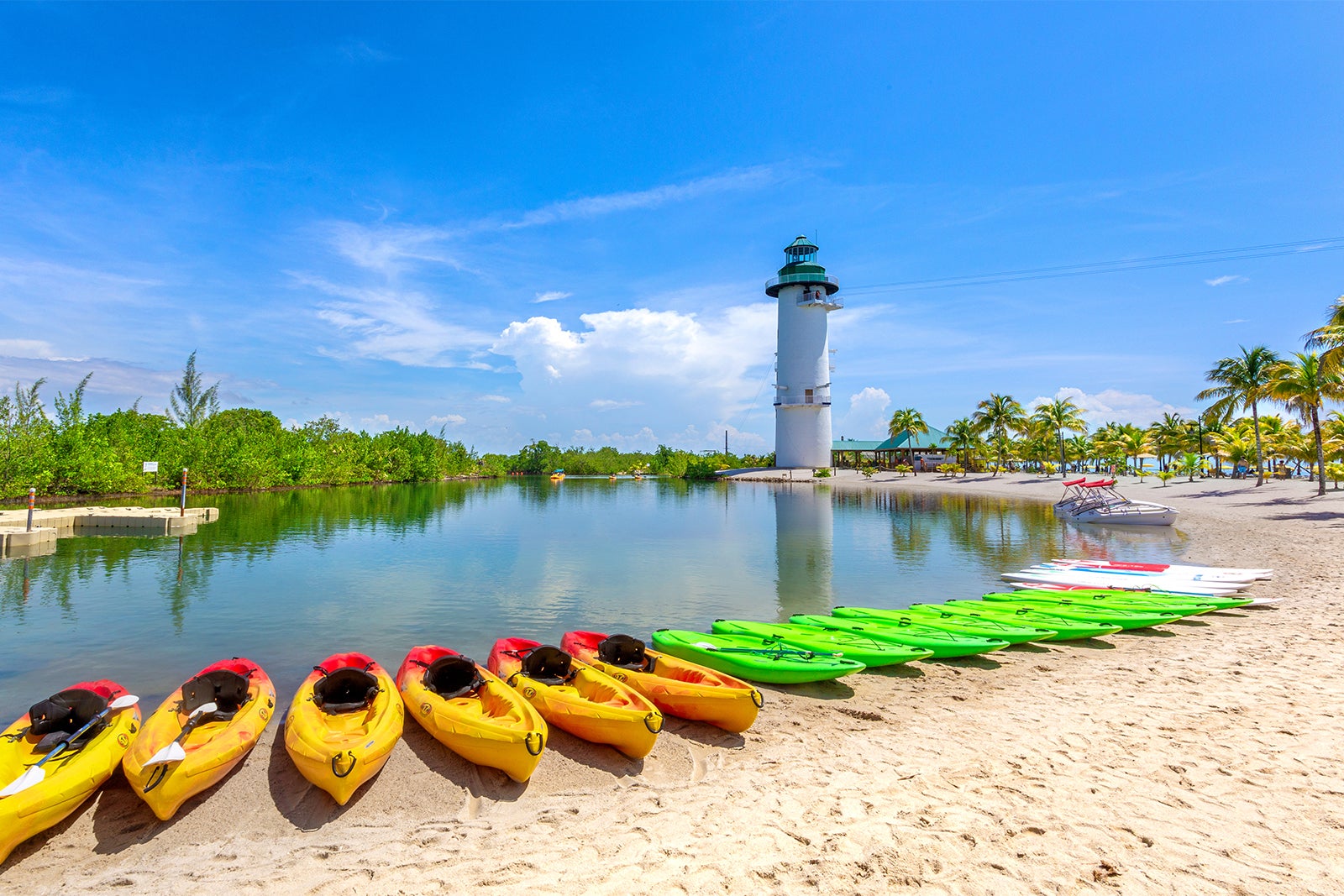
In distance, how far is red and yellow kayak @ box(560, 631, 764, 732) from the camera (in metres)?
7.16

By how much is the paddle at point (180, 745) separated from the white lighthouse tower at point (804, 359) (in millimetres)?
71805

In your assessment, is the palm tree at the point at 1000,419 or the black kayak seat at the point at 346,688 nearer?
the black kayak seat at the point at 346,688

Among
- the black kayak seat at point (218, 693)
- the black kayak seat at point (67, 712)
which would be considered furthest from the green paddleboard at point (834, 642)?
the black kayak seat at point (67, 712)

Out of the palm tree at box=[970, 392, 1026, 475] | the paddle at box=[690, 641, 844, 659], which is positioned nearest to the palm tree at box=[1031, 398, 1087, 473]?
the palm tree at box=[970, 392, 1026, 475]

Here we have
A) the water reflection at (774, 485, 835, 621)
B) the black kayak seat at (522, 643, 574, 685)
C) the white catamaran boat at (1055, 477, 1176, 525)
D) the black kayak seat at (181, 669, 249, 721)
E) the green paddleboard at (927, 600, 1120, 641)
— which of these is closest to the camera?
the black kayak seat at (181, 669, 249, 721)

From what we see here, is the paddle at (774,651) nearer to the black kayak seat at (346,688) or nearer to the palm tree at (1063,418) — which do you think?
the black kayak seat at (346,688)

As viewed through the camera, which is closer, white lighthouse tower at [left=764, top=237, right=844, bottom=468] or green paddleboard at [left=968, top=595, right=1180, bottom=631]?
green paddleboard at [left=968, top=595, right=1180, bottom=631]

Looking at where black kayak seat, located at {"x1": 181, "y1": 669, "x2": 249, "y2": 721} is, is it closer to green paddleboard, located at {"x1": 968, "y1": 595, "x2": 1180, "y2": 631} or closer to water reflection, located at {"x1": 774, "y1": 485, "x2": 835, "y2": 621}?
water reflection, located at {"x1": 774, "y1": 485, "x2": 835, "y2": 621}

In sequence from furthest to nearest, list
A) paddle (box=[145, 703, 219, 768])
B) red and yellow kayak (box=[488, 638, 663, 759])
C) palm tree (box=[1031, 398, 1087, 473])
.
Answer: palm tree (box=[1031, 398, 1087, 473])
red and yellow kayak (box=[488, 638, 663, 759])
paddle (box=[145, 703, 219, 768])

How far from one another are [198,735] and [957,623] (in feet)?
36.3

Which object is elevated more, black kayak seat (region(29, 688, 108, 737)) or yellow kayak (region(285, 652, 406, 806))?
black kayak seat (region(29, 688, 108, 737))

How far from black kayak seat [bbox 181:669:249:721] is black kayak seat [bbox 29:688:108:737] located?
76 centimetres

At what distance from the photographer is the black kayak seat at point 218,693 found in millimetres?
7137

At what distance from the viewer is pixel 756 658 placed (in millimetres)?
8922
